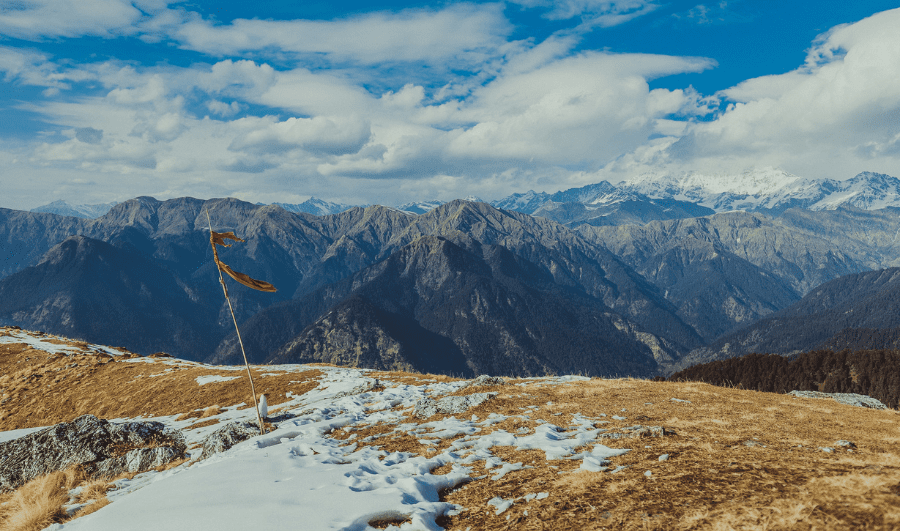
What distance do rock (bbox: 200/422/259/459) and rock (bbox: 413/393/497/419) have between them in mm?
7869

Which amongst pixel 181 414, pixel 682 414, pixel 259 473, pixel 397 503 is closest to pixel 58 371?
pixel 181 414

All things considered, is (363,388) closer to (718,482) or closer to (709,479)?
(709,479)

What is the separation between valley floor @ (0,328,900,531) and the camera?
27.2 ft

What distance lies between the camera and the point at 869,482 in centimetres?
789

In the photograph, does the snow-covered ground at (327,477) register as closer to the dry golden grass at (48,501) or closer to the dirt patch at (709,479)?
the dirt patch at (709,479)

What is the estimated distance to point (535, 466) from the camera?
42.4 ft

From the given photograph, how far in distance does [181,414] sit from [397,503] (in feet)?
84.1

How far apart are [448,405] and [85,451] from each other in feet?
52.8

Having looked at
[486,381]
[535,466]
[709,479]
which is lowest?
[486,381]

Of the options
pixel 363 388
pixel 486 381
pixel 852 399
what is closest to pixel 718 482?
pixel 486 381

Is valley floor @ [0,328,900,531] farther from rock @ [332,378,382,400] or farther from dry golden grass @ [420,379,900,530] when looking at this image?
rock @ [332,378,382,400]

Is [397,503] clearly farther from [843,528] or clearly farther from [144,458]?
[144,458]

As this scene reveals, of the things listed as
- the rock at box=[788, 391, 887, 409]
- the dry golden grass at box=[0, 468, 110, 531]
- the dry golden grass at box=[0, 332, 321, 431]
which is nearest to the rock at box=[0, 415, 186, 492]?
the dry golden grass at box=[0, 468, 110, 531]

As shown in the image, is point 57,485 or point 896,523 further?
point 57,485
